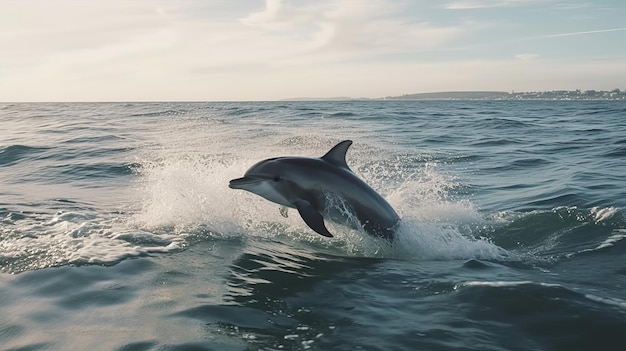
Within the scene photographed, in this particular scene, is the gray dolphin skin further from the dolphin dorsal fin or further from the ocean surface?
the ocean surface

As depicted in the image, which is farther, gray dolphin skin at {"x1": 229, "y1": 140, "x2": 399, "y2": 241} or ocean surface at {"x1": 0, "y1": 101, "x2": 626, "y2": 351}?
gray dolphin skin at {"x1": 229, "y1": 140, "x2": 399, "y2": 241}

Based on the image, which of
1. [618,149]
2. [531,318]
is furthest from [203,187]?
[618,149]

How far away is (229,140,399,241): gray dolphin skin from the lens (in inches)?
329

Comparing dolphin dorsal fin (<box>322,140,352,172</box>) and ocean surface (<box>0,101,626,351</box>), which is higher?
dolphin dorsal fin (<box>322,140,352,172</box>)

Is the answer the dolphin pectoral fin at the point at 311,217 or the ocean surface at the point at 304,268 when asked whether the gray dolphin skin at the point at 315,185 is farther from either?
Result: the ocean surface at the point at 304,268

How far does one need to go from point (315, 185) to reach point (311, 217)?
2.22 feet

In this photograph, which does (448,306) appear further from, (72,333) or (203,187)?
(203,187)

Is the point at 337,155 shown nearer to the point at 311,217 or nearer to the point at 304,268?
the point at 311,217

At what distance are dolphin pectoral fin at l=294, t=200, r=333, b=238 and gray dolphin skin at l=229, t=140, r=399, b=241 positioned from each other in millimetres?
74

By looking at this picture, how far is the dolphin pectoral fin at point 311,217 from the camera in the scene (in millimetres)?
7648

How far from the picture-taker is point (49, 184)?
619 inches

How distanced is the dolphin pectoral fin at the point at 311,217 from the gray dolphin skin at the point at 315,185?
0.07 m

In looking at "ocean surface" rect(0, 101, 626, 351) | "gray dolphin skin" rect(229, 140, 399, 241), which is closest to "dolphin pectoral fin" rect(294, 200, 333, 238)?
"gray dolphin skin" rect(229, 140, 399, 241)

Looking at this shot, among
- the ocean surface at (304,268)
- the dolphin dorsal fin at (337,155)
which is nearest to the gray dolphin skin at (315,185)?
the dolphin dorsal fin at (337,155)
